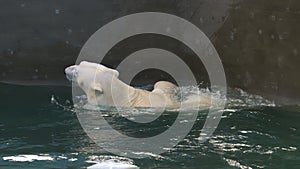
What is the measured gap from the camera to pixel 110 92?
5.20 meters

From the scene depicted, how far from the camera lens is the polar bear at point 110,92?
5170mm

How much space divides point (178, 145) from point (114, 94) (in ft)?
4.32

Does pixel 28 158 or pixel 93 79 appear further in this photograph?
pixel 93 79

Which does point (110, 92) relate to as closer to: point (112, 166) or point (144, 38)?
point (144, 38)

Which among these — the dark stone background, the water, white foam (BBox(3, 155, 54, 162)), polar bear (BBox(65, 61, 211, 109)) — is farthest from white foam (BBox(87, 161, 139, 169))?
the dark stone background

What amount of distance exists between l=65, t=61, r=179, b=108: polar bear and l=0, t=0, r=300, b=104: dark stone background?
2.72 feet

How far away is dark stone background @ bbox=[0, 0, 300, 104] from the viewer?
5387 mm

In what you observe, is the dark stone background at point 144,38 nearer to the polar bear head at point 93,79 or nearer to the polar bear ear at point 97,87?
the polar bear head at point 93,79

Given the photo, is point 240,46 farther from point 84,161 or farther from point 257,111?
point 84,161

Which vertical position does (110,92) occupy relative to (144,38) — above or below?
below

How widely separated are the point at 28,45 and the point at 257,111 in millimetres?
2747

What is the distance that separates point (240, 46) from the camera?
18.5 ft

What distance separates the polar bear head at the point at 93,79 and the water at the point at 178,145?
0.77 feet

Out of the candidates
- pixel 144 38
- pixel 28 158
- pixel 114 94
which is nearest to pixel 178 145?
pixel 28 158
